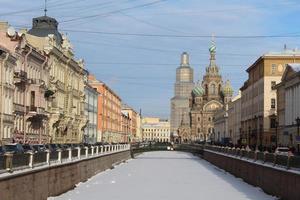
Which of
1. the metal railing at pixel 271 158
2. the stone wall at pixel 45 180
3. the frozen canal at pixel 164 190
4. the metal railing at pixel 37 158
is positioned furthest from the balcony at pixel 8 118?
the metal railing at pixel 271 158

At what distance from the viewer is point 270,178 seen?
36.8 m

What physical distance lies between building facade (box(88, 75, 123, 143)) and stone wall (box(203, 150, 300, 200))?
89441 millimetres

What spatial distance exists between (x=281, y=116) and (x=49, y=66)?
4052 cm

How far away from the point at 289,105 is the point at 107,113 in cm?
7059

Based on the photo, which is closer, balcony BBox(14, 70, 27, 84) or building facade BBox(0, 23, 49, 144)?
building facade BBox(0, 23, 49, 144)

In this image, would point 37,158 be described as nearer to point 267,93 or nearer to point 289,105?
point 289,105

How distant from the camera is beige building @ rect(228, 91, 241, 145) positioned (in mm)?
166875

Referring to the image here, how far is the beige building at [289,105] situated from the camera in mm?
89188

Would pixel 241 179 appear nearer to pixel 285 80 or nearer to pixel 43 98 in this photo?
pixel 43 98

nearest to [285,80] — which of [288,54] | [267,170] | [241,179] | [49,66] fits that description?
[288,54]

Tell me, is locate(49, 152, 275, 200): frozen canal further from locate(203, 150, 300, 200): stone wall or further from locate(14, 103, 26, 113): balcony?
locate(14, 103, 26, 113): balcony

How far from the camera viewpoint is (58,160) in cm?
3888

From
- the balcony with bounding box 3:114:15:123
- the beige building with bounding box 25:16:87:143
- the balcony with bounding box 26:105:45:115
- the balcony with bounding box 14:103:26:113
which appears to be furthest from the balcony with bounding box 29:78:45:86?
the balcony with bounding box 3:114:15:123

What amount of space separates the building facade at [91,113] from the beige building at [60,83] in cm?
1210
